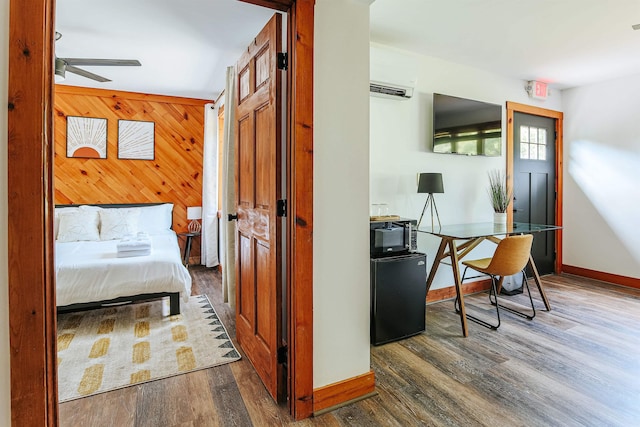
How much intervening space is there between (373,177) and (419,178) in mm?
477

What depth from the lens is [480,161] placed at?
3848mm

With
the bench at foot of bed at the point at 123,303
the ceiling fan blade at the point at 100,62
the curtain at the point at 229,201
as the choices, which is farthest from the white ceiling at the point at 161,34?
the bench at foot of bed at the point at 123,303

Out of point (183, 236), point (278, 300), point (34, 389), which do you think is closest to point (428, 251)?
point (278, 300)

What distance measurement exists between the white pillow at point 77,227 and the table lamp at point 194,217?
120 cm

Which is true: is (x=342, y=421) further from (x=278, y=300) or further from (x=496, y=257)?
(x=496, y=257)

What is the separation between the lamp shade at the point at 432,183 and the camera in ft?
10.2

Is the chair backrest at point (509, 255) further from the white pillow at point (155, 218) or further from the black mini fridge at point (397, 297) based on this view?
the white pillow at point (155, 218)

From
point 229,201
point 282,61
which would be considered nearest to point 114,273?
point 229,201

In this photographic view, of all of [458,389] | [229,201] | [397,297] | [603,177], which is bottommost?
[458,389]

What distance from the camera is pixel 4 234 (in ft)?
3.71

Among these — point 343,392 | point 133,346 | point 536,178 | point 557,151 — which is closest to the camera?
point 343,392

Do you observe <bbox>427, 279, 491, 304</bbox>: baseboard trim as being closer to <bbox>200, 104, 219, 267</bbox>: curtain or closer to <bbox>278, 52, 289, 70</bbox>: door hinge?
<bbox>278, 52, 289, 70</bbox>: door hinge

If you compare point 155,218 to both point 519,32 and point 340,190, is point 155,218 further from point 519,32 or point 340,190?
point 519,32

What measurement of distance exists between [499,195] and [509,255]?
1.19 meters
